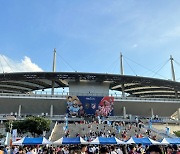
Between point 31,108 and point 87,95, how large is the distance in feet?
48.8

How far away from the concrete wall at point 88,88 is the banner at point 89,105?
25.2 feet

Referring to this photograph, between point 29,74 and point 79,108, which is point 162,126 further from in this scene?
point 29,74

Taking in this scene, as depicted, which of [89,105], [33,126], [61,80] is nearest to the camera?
[33,126]

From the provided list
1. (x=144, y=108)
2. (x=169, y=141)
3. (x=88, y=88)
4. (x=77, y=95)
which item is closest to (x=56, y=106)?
(x=77, y=95)

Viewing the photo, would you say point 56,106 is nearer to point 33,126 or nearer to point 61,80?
point 61,80

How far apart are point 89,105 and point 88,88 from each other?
32.6 ft

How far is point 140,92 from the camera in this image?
101812mm

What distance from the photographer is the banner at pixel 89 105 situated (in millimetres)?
71812

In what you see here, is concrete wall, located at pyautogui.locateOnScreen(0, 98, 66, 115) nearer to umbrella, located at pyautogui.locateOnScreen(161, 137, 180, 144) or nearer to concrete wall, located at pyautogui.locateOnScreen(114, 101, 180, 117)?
concrete wall, located at pyautogui.locateOnScreen(114, 101, 180, 117)

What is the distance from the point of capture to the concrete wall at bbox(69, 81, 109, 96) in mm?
81625

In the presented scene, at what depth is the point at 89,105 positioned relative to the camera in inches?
2867

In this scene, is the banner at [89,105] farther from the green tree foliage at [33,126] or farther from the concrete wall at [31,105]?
the green tree foliage at [33,126]

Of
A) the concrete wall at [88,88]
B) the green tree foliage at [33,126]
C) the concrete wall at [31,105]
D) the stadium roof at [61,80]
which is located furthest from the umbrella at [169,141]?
the concrete wall at [88,88]

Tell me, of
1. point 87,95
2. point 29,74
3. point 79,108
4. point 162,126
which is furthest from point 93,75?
point 162,126
